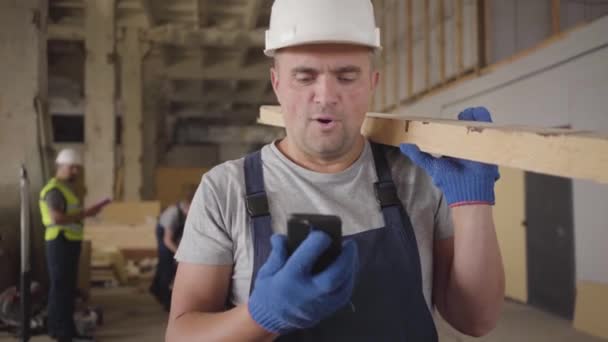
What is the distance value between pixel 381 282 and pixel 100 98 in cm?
1087

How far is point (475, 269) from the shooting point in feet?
5.19

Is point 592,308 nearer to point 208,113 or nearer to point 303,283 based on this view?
point 303,283

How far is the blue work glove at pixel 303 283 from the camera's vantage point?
120cm

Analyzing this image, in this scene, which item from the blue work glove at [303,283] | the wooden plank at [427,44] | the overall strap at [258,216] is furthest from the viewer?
the wooden plank at [427,44]

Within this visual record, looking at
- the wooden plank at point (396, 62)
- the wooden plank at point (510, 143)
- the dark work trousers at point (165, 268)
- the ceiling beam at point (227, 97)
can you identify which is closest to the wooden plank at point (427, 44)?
the wooden plank at point (396, 62)

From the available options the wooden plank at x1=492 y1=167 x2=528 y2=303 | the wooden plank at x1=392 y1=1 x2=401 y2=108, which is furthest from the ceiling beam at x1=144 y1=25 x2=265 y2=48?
the wooden plank at x1=492 y1=167 x2=528 y2=303

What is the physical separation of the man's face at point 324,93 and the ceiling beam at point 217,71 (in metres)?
14.1

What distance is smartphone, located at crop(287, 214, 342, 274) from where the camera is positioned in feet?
3.98

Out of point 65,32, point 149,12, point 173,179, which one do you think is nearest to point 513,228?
point 149,12

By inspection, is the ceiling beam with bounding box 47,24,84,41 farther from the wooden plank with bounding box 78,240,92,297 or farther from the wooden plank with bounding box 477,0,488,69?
the wooden plank with bounding box 477,0,488,69

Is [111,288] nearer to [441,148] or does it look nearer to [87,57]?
[87,57]

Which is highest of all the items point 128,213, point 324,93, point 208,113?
point 208,113

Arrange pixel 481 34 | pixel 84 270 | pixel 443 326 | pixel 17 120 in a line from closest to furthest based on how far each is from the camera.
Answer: pixel 443 326
pixel 17 120
pixel 84 270
pixel 481 34

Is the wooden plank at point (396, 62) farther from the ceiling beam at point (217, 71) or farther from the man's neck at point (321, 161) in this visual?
the man's neck at point (321, 161)
